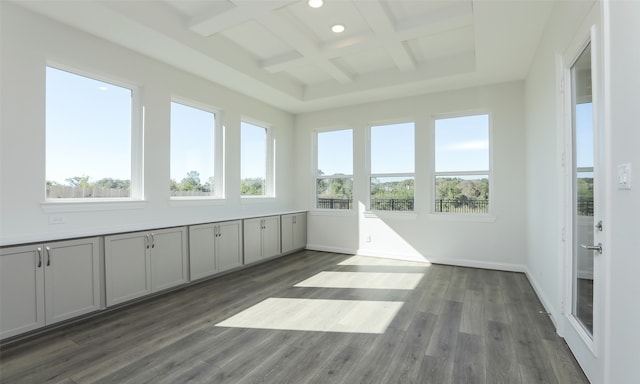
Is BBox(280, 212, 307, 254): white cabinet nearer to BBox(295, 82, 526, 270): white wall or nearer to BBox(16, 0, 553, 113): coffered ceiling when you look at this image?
BBox(295, 82, 526, 270): white wall

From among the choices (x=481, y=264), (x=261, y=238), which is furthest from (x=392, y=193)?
(x=261, y=238)

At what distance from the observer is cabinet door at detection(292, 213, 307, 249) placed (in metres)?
6.15

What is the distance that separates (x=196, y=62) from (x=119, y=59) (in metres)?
0.87

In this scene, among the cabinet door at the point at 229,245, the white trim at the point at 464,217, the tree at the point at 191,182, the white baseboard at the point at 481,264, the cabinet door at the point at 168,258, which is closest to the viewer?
the cabinet door at the point at 168,258

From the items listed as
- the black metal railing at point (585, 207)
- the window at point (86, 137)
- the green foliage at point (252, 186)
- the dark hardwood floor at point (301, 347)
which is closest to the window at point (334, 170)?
the green foliage at point (252, 186)

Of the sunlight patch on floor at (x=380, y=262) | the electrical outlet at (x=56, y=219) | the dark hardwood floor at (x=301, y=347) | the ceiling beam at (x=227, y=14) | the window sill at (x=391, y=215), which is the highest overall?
the ceiling beam at (x=227, y=14)

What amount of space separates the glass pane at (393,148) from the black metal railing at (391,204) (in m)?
0.55

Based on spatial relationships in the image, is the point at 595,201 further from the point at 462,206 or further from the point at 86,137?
the point at 86,137

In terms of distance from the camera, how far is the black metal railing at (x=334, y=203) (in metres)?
6.20

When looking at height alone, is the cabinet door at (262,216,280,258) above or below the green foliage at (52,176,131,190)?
below

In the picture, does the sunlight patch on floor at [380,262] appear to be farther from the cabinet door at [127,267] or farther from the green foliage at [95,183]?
the green foliage at [95,183]

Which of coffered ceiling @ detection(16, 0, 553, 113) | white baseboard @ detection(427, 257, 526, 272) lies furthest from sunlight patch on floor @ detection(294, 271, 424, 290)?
coffered ceiling @ detection(16, 0, 553, 113)

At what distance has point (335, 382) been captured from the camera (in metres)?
2.01

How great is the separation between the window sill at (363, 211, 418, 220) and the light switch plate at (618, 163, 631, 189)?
391 centimetres
